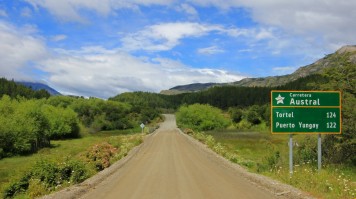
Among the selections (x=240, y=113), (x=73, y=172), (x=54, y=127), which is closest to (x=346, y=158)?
(x=73, y=172)

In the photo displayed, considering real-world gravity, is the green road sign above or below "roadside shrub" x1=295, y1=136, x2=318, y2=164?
above

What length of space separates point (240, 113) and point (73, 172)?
131 meters

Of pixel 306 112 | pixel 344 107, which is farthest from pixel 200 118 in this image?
pixel 306 112

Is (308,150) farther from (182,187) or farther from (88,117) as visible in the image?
(88,117)

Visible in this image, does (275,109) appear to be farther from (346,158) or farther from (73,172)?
(73,172)

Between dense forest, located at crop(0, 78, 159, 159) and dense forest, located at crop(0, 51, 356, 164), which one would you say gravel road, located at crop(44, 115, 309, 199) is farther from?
dense forest, located at crop(0, 78, 159, 159)

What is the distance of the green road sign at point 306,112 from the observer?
18.5 meters

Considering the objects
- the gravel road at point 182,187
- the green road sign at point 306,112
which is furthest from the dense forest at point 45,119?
the green road sign at point 306,112

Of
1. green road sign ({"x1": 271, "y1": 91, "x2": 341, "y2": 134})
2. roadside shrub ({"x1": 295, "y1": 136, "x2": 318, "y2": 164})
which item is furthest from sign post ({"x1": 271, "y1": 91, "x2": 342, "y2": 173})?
roadside shrub ({"x1": 295, "y1": 136, "x2": 318, "y2": 164})

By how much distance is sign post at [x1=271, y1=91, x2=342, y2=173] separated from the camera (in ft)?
60.7

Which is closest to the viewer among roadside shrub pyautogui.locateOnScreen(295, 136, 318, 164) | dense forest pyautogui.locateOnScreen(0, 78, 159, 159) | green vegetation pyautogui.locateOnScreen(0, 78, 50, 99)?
roadside shrub pyautogui.locateOnScreen(295, 136, 318, 164)

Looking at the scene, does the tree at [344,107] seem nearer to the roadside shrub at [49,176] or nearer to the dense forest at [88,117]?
the dense forest at [88,117]

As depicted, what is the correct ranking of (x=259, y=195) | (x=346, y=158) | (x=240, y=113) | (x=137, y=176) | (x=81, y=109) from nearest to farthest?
(x=259, y=195) < (x=137, y=176) < (x=346, y=158) < (x=240, y=113) < (x=81, y=109)

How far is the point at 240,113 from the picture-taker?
146 meters
